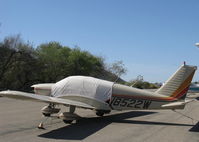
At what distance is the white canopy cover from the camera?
13.0 m

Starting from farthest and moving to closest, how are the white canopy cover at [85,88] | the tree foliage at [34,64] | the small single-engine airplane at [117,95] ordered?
1. the tree foliage at [34,64]
2. the white canopy cover at [85,88]
3. the small single-engine airplane at [117,95]

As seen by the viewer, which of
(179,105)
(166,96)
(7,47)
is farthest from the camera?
(7,47)

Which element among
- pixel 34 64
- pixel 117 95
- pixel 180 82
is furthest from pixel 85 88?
pixel 34 64

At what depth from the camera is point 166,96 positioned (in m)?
12.7

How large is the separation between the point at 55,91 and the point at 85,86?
159 cm

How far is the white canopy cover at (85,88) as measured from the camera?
1300 cm

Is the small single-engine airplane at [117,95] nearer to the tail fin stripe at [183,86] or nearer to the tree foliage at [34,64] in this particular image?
the tail fin stripe at [183,86]

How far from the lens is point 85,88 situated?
13148 millimetres

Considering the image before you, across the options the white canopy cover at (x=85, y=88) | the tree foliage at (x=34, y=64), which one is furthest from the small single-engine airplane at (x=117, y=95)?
the tree foliage at (x=34, y=64)

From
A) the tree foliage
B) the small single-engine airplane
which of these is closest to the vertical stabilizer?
the small single-engine airplane

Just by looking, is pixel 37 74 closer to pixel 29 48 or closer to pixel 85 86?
pixel 29 48

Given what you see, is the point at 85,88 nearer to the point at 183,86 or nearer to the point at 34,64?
the point at 183,86

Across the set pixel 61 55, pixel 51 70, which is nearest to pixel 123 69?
pixel 61 55

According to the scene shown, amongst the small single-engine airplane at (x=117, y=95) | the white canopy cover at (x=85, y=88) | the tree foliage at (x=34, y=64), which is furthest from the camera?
the tree foliage at (x=34, y=64)
